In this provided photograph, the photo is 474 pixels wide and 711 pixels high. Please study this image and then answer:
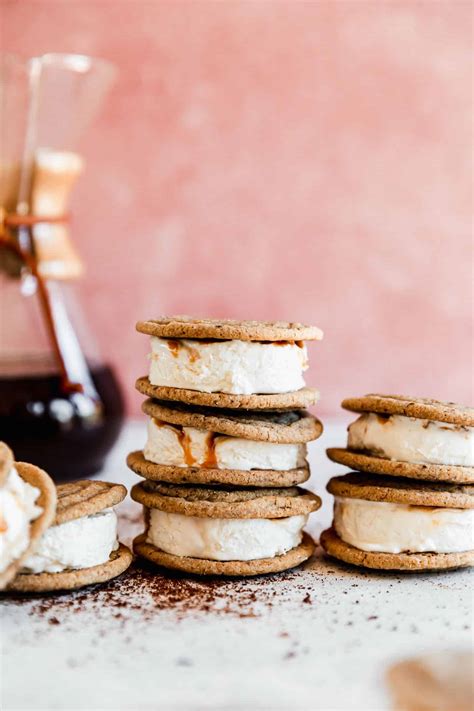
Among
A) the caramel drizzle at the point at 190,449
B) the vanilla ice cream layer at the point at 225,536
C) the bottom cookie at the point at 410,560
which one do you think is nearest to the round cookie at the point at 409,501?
the bottom cookie at the point at 410,560

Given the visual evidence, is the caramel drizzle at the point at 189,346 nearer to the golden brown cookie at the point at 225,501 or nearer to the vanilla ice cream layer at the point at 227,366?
the vanilla ice cream layer at the point at 227,366

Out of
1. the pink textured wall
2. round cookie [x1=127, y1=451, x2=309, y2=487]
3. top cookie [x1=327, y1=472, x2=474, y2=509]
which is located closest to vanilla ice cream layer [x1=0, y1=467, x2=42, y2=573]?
round cookie [x1=127, y1=451, x2=309, y2=487]

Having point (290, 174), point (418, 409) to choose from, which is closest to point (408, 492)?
point (418, 409)

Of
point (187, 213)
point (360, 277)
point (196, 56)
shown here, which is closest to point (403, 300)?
point (360, 277)

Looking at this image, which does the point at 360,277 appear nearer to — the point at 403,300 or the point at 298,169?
the point at 403,300

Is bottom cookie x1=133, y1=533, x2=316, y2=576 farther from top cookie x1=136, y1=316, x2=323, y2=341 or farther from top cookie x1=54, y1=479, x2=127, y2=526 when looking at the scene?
top cookie x1=136, y1=316, x2=323, y2=341
